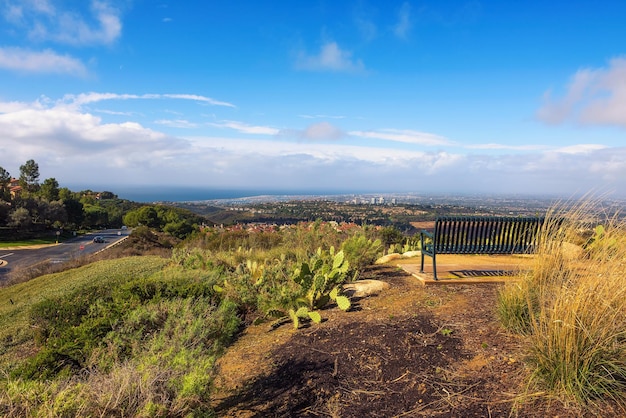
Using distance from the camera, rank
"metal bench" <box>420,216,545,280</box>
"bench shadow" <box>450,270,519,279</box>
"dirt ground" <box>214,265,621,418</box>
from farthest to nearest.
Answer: "bench shadow" <box>450,270,519,279</box> → "metal bench" <box>420,216,545,280</box> → "dirt ground" <box>214,265,621,418</box>

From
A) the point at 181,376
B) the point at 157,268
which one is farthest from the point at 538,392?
the point at 157,268

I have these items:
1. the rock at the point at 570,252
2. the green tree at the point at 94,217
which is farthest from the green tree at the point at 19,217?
the rock at the point at 570,252

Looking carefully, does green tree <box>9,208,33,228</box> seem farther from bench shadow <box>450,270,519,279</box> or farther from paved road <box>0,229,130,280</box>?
bench shadow <box>450,270,519,279</box>

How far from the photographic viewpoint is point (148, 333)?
15.9 ft

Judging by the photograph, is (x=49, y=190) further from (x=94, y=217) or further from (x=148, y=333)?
(x=148, y=333)

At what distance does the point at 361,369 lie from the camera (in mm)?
3361

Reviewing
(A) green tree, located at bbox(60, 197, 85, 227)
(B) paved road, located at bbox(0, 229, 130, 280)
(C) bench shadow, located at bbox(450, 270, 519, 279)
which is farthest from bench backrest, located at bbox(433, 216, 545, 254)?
(A) green tree, located at bbox(60, 197, 85, 227)

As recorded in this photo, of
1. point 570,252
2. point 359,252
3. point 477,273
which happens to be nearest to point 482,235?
point 477,273

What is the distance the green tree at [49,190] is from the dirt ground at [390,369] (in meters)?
60.0

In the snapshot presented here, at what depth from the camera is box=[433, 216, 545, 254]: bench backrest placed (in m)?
6.14

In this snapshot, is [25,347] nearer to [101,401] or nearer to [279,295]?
[279,295]

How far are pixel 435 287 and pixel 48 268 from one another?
1699cm

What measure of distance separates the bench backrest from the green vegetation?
1.79 metres

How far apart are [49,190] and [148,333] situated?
60936 millimetres
